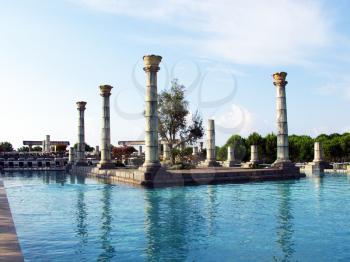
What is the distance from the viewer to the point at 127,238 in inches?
441

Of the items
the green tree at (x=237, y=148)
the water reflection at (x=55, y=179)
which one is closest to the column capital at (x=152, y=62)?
the water reflection at (x=55, y=179)

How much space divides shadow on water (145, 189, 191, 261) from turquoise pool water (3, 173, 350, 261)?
0.02 metres

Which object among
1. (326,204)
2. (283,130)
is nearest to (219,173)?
(283,130)

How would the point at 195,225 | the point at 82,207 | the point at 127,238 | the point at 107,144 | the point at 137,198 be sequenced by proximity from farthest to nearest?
the point at 107,144
the point at 137,198
the point at 82,207
the point at 195,225
the point at 127,238

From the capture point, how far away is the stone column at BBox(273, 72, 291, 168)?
115ft

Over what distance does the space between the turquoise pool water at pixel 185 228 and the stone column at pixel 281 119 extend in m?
14.9

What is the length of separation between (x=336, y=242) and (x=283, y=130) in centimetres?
2581

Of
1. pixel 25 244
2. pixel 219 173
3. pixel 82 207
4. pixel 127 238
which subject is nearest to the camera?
pixel 25 244

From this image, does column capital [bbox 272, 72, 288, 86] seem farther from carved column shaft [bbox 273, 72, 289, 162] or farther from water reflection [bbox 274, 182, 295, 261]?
water reflection [bbox 274, 182, 295, 261]

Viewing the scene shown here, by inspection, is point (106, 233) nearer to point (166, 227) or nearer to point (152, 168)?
point (166, 227)

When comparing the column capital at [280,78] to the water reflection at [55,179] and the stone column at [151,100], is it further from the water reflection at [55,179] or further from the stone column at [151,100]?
the water reflection at [55,179]

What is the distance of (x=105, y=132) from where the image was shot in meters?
40.6

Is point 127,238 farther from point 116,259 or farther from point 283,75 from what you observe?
point 283,75

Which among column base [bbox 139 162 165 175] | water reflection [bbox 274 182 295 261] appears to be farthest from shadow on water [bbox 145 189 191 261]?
column base [bbox 139 162 165 175]
